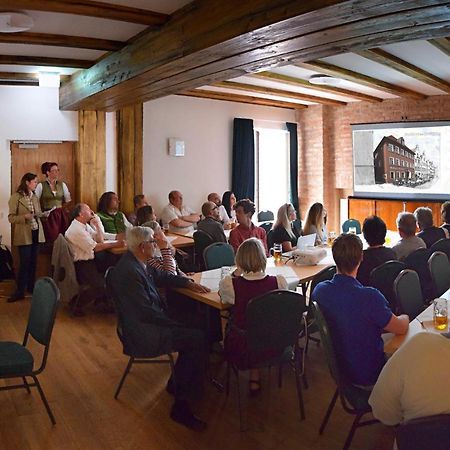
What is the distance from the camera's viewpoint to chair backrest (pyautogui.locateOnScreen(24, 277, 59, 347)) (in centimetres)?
329

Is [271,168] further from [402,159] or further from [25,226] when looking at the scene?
[25,226]

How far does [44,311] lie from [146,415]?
97cm

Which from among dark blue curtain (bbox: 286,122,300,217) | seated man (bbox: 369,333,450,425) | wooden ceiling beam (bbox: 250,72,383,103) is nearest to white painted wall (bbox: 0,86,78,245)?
wooden ceiling beam (bbox: 250,72,383,103)

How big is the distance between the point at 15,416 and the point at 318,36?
319 centimetres

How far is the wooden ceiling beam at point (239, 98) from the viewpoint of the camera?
8.74m

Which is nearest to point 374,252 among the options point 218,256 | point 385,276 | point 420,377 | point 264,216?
point 385,276

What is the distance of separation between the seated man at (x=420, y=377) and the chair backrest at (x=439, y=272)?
2.43 metres

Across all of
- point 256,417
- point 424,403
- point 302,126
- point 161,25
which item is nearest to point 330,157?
point 302,126

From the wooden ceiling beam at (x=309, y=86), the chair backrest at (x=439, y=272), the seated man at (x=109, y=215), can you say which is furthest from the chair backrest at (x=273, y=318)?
the wooden ceiling beam at (x=309, y=86)

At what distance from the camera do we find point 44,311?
11.1ft

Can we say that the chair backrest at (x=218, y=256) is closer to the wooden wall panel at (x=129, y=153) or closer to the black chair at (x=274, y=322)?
the black chair at (x=274, y=322)

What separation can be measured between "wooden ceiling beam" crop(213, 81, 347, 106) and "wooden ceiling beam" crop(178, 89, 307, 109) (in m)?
0.69

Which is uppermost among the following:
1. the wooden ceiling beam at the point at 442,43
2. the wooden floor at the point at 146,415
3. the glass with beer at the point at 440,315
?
the wooden ceiling beam at the point at 442,43

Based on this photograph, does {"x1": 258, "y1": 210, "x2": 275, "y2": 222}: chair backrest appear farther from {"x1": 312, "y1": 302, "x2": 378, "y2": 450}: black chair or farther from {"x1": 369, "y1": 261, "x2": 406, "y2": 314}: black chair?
{"x1": 312, "y1": 302, "x2": 378, "y2": 450}: black chair
